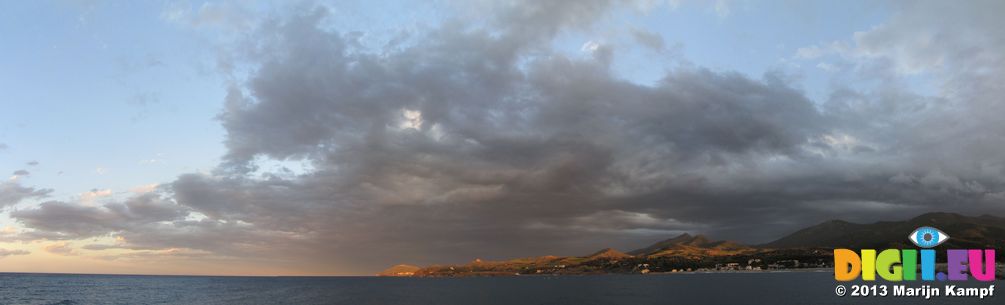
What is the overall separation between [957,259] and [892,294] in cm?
11077

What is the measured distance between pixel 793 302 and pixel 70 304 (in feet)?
672

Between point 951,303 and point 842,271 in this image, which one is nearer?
point 842,271

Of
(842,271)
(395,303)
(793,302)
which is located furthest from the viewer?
(395,303)

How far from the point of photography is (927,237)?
8038cm

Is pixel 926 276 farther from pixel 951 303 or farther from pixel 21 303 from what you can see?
pixel 21 303

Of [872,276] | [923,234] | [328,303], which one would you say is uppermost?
[923,234]

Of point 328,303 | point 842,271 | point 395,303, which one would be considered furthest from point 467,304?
point 842,271

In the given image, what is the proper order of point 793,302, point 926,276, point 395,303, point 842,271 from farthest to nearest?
point 395,303 → point 793,302 → point 842,271 → point 926,276

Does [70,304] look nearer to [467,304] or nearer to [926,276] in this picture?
[467,304]

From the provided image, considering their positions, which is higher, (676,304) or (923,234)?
(923,234)

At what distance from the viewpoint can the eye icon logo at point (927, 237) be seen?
76.8 m

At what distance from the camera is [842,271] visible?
7762cm

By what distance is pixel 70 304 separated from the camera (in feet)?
540

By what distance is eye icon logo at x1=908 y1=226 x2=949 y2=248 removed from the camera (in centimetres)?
7684
